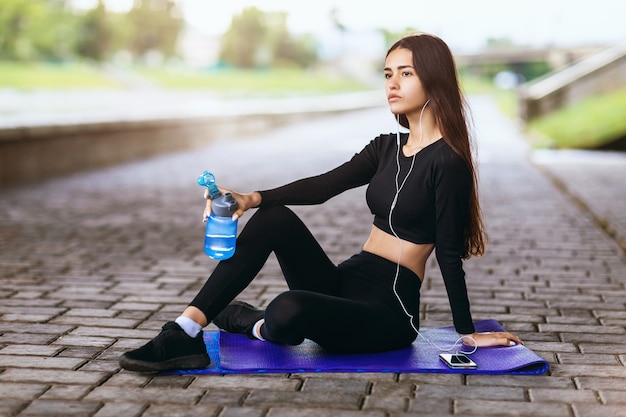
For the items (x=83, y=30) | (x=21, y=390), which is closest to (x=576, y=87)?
(x=21, y=390)

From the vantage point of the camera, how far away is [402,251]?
13.0 feet

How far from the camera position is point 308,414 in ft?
10.5

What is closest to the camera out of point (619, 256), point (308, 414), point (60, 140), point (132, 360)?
point (308, 414)

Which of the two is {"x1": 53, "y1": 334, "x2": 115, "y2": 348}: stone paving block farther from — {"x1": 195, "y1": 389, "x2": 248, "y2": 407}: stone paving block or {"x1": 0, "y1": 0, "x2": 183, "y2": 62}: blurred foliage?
{"x1": 0, "y1": 0, "x2": 183, "y2": 62}: blurred foliage

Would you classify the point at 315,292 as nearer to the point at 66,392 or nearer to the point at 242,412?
the point at 242,412

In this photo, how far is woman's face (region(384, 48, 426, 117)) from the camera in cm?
381

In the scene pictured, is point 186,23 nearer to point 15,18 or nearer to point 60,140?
point 15,18

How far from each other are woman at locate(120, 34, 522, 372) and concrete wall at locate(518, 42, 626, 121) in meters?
21.1

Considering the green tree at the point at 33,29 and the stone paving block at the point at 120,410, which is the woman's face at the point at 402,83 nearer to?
the stone paving block at the point at 120,410

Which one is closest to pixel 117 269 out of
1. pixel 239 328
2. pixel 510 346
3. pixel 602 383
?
pixel 239 328

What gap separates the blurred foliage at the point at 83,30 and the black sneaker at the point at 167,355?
145ft

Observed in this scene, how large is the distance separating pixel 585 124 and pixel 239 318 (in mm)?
18136

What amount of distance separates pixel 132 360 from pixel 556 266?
3699 millimetres

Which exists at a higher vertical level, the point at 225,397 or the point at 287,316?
the point at 287,316
